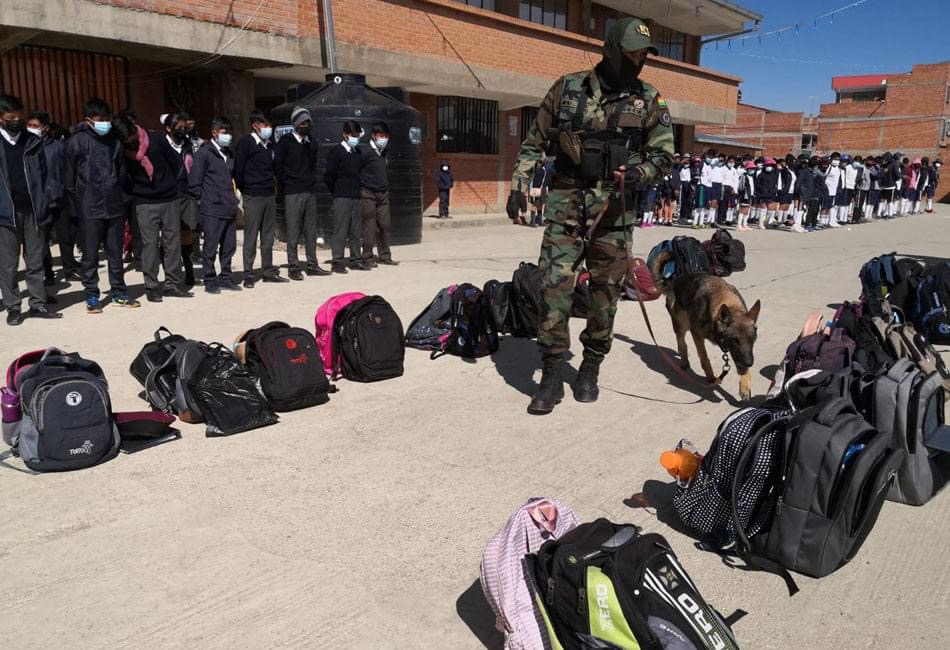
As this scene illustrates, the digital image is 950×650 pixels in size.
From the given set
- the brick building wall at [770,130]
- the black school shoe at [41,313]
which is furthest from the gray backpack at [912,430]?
the brick building wall at [770,130]

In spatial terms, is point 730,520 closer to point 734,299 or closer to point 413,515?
point 413,515

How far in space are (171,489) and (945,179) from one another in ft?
159

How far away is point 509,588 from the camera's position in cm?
240

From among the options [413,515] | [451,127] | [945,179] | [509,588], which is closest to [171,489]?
[413,515]

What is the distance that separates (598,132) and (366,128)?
25.5 ft

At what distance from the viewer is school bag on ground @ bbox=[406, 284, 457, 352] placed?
6297mm

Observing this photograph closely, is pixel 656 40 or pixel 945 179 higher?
pixel 656 40

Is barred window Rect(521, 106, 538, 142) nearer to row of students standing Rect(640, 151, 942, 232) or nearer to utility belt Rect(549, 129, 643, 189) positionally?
row of students standing Rect(640, 151, 942, 232)

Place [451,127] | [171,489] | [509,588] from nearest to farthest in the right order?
[509,588] < [171,489] < [451,127]

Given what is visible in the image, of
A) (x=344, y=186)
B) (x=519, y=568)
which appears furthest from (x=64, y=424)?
(x=344, y=186)

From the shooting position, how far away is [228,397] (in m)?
4.42

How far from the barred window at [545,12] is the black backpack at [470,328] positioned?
18.0 m

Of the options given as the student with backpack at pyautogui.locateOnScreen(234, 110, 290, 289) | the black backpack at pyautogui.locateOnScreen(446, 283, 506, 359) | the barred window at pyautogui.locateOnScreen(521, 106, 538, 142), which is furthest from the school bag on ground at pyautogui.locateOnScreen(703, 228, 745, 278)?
the barred window at pyautogui.locateOnScreen(521, 106, 538, 142)

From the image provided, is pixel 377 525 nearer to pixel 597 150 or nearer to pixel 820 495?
pixel 820 495
